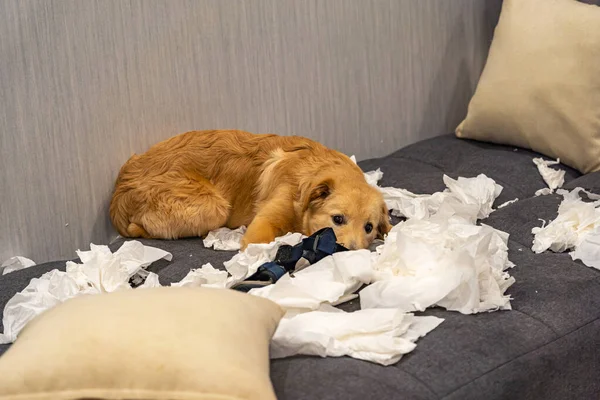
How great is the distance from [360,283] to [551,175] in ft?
4.09

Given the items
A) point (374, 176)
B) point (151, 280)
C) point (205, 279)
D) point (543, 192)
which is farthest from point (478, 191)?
point (151, 280)

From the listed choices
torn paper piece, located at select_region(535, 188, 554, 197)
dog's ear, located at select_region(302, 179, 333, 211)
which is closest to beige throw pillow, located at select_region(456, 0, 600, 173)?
torn paper piece, located at select_region(535, 188, 554, 197)

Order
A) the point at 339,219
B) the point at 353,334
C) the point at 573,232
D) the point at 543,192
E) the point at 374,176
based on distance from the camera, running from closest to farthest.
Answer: the point at 353,334
the point at 573,232
the point at 339,219
the point at 543,192
the point at 374,176

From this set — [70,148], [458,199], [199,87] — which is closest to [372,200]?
[458,199]

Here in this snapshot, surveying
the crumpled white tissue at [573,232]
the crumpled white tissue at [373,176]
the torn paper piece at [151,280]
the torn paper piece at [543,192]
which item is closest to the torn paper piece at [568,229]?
the crumpled white tissue at [573,232]

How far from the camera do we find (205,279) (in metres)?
2.17

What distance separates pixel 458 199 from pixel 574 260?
560mm

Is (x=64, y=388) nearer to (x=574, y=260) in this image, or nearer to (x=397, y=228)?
(x=397, y=228)

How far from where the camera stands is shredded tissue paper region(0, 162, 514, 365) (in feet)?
5.72

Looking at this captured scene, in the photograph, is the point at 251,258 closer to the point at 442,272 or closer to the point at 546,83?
the point at 442,272

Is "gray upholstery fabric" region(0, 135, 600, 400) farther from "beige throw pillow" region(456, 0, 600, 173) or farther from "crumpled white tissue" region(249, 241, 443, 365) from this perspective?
"beige throw pillow" region(456, 0, 600, 173)

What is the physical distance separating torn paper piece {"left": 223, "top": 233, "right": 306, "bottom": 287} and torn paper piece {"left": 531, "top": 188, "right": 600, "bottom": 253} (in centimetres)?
73

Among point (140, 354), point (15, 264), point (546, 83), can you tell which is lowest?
point (15, 264)

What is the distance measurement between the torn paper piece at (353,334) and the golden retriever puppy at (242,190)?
0.64 meters
